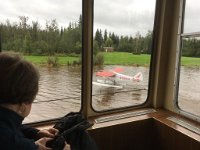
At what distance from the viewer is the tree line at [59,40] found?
1751 mm

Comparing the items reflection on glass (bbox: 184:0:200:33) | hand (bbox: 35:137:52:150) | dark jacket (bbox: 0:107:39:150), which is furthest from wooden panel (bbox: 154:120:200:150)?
dark jacket (bbox: 0:107:39:150)

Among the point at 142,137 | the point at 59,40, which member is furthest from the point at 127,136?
the point at 59,40

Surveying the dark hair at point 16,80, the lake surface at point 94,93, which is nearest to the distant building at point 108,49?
the lake surface at point 94,93

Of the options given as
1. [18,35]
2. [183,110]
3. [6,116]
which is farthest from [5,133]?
[183,110]

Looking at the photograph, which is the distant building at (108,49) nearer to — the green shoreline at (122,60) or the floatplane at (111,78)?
the green shoreline at (122,60)

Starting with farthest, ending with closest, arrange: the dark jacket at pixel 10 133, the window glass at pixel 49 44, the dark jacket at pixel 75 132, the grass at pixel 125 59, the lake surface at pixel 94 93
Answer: the grass at pixel 125 59 → the lake surface at pixel 94 93 → the window glass at pixel 49 44 → the dark jacket at pixel 75 132 → the dark jacket at pixel 10 133

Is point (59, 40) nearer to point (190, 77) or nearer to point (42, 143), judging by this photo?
point (42, 143)

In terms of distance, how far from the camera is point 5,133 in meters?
0.81

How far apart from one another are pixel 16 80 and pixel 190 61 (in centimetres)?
175

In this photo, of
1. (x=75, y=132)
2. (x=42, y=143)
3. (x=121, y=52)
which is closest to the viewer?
(x=42, y=143)

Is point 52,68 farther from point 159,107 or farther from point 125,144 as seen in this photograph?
point 159,107

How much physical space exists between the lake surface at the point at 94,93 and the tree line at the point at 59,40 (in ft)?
0.54

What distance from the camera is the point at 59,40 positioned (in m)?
1.95

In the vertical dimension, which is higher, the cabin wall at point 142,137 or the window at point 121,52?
the window at point 121,52
